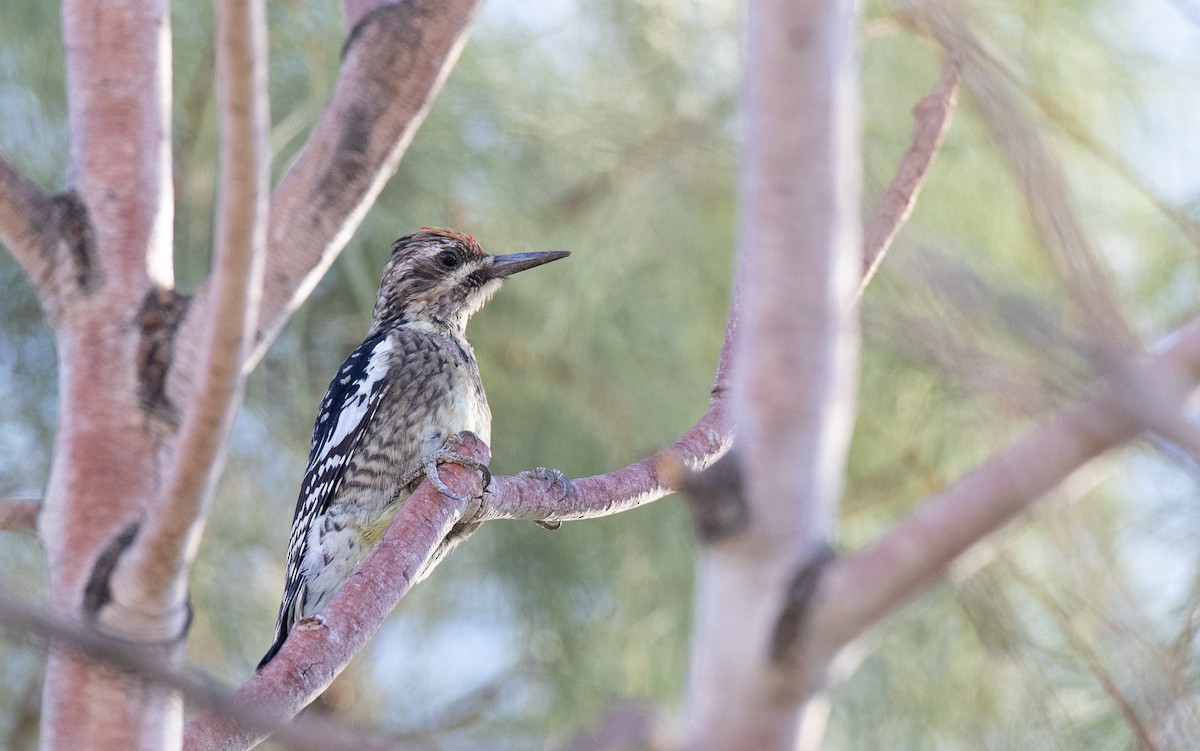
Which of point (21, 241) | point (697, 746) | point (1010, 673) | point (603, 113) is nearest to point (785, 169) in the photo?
point (697, 746)

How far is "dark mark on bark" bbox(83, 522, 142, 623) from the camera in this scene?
179 centimetres

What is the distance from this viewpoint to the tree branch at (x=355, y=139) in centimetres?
221

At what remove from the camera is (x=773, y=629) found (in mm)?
815

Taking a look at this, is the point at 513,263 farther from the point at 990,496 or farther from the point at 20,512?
the point at 990,496

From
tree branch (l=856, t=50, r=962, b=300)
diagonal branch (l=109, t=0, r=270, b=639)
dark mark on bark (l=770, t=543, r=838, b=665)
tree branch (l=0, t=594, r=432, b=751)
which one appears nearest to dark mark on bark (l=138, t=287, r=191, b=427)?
diagonal branch (l=109, t=0, r=270, b=639)

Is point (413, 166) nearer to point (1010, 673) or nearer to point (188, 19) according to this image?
point (188, 19)

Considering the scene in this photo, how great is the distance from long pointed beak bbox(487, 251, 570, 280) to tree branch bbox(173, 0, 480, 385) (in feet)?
2.47

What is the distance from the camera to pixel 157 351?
2066mm

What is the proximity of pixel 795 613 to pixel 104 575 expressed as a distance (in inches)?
52.3

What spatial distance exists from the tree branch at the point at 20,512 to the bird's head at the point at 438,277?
1296 millimetres

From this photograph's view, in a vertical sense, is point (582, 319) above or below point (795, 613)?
below

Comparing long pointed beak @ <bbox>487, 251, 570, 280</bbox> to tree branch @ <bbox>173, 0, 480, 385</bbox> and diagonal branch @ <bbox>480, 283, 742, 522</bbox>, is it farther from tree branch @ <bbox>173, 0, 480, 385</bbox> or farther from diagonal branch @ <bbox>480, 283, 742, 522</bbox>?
diagonal branch @ <bbox>480, 283, 742, 522</bbox>

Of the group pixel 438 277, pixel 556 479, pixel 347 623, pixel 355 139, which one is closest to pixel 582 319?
pixel 438 277

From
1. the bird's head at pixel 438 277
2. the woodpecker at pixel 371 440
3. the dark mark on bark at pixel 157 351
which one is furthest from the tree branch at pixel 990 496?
the bird's head at pixel 438 277
